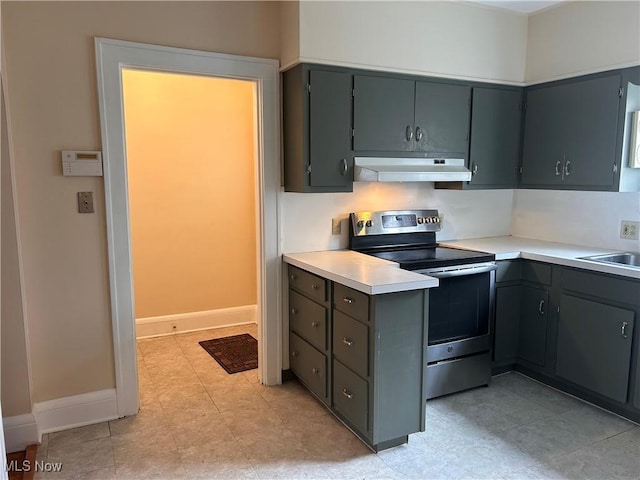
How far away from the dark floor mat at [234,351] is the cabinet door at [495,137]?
2.16 metres

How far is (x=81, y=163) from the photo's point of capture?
2494mm

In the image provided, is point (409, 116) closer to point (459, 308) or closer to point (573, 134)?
point (573, 134)

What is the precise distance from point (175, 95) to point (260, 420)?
109 inches

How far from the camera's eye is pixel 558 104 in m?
3.25

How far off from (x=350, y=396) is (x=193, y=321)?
224 cm

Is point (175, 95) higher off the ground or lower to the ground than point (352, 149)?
higher

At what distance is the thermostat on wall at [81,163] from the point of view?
246 cm

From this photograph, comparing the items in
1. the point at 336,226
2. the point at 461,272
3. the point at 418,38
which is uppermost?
the point at 418,38

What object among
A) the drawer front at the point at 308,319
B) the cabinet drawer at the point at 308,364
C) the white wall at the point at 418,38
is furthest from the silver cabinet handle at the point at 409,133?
the cabinet drawer at the point at 308,364

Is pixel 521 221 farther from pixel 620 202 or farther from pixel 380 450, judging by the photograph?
pixel 380 450

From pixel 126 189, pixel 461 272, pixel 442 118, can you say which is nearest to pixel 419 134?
pixel 442 118

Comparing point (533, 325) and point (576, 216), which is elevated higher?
point (576, 216)

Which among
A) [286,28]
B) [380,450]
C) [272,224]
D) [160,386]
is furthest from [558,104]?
[160,386]

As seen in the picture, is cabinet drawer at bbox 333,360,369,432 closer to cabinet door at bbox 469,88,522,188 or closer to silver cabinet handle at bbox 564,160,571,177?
cabinet door at bbox 469,88,522,188
